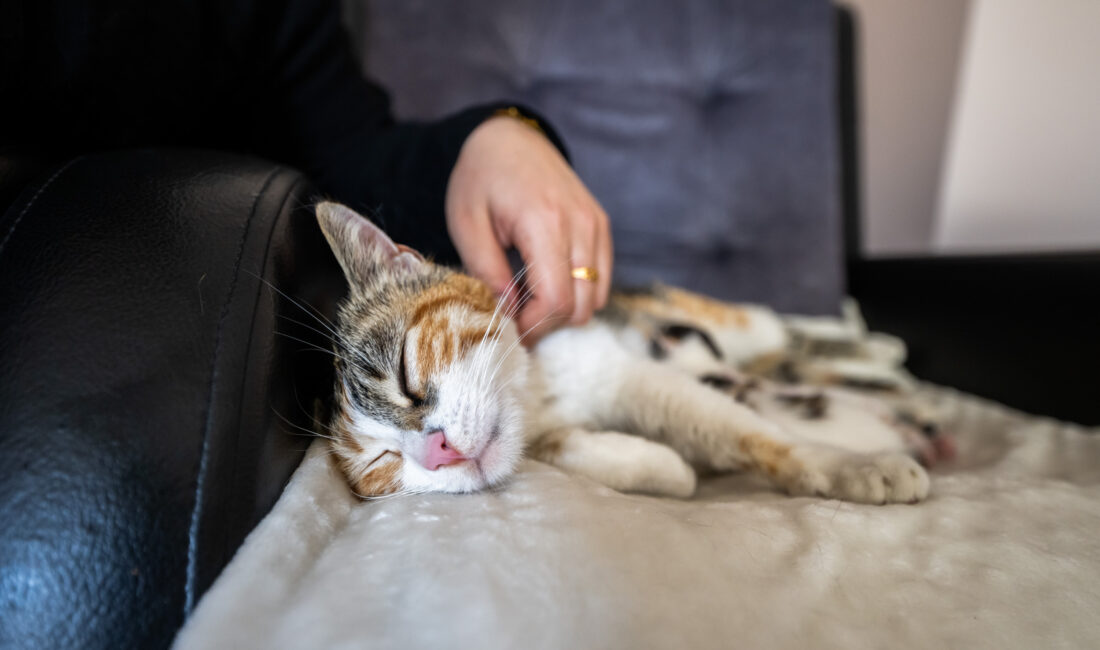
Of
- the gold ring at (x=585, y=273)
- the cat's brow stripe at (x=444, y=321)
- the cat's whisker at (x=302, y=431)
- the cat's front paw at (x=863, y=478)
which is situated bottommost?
the cat's front paw at (x=863, y=478)

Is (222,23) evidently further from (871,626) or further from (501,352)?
(871,626)

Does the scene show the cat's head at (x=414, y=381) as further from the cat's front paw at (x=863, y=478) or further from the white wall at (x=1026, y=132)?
the white wall at (x=1026, y=132)

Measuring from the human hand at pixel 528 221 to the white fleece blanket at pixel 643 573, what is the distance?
31cm

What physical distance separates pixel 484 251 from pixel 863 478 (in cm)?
61

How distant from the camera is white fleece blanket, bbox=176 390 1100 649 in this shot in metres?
0.42

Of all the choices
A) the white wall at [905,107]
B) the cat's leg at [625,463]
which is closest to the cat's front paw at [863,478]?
the cat's leg at [625,463]

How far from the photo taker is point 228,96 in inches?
43.0

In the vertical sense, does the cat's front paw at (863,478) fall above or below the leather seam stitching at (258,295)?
below

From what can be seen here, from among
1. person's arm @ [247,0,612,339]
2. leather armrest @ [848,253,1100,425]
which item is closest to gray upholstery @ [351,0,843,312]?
leather armrest @ [848,253,1100,425]

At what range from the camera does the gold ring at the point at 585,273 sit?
0.85 m

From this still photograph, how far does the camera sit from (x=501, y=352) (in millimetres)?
801

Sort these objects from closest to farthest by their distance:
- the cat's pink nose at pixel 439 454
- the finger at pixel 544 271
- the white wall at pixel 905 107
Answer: the cat's pink nose at pixel 439 454
the finger at pixel 544 271
the white wall at pixel 905 107

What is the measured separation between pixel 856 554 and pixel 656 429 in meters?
0.39

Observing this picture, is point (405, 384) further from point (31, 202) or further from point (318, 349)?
point (31, 202)
